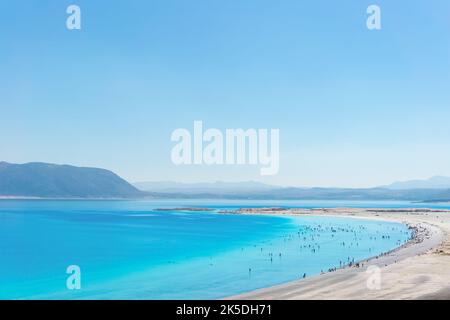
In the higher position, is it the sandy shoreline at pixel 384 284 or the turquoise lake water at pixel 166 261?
the sandy shoreline at pixel 384 284

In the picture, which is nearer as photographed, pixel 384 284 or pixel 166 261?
pixel 384 284

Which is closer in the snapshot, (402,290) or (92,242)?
(402,290)

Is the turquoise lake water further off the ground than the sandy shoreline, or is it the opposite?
the sandy shoreline

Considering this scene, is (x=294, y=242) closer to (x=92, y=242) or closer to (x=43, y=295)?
(x=92, y=242)

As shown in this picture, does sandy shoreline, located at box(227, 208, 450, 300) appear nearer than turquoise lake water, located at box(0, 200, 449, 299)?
Yes

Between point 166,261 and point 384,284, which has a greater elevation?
point 384,284

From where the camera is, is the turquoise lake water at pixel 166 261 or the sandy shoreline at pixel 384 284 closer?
the sandy shoreline at pixel 384 284
